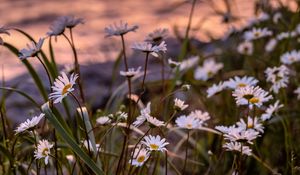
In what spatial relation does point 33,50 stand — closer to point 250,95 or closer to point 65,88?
point 65,88

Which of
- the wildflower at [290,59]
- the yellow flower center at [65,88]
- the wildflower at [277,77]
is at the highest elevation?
the wildflower at [290,59]

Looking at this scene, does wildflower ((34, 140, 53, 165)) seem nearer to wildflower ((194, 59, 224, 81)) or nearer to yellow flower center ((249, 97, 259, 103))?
yellow flower center ((249, 97, 259, 103))

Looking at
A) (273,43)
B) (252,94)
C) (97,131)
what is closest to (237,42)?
(273,43)

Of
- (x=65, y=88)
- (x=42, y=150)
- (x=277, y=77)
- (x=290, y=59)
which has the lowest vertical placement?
(x=42, y=150)

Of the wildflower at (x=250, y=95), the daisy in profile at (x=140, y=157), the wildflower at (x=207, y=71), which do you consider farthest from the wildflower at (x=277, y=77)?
the wildflower at (x=207, y=71)

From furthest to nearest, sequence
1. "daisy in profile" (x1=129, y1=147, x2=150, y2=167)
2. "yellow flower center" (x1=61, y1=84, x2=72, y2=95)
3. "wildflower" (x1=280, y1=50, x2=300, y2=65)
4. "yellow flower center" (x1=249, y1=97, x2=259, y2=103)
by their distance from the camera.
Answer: "wildflower" (x1=280, y1=50, x2=300, y2=65) < "yellow flower center" (x1=249, y1=97, x2=259, y2=103) < "daisy in profile" (x1=129, y1=147, x2=150, y2=167) < "yellow flower center" (x1=61, y1=84, x2=72, y2=95)

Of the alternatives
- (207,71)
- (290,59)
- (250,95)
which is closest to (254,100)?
(250,95)

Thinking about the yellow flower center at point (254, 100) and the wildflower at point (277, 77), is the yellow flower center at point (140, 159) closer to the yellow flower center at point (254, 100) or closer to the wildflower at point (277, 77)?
the yellow flower center at point (254, 100)

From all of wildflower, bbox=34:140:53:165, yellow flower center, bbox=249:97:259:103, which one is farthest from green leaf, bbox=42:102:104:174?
yellow flower center, bbox=249:97:259:103

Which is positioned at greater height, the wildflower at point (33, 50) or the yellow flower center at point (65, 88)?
the wildflower at point (33, 50)

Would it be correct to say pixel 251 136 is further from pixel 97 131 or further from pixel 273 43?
pixel 273 43

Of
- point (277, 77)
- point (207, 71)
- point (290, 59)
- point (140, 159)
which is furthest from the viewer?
point (207, 71)
